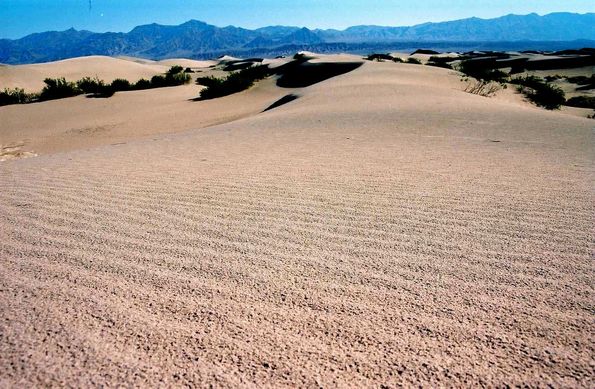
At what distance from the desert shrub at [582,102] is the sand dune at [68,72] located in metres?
29.5

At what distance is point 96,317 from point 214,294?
2.11 ft

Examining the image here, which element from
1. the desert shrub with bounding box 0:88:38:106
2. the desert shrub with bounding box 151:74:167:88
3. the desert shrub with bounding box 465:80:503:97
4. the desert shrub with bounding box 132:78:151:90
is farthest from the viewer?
the desert shrub with bounding box 151:74:167:88

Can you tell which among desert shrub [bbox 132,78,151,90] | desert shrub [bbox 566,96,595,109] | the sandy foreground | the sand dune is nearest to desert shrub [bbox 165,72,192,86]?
desert shrub [bbox 132,78,151,90]

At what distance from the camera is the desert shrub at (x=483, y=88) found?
1609 centimetres

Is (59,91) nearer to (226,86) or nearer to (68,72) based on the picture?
(226,86)

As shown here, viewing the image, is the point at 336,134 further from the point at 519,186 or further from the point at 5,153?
the point at 5,153

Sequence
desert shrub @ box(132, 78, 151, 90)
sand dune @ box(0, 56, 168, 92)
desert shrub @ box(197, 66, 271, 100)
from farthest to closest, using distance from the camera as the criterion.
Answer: sand dune @ box(0, 56, 168, 92)
desert shrub @ box(132, 78, 151, 90)
desert shrub @ box(197, 66, 271, 100)

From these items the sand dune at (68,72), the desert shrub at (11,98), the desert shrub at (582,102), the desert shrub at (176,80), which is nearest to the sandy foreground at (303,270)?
the desert shrub at (582,102)

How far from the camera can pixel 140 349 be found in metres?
1.87

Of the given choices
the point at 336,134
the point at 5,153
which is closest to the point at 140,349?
the point at 336,134

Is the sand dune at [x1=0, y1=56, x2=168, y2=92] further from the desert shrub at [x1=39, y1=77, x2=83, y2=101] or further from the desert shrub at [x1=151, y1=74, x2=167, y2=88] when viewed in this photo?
the desert shrub at [x1=151, y1=74, x2=167, y2=88]

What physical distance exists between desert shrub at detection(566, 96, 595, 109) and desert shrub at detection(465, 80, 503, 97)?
2901mm

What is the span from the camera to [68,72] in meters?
32.9

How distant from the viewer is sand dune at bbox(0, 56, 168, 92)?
26.7m
